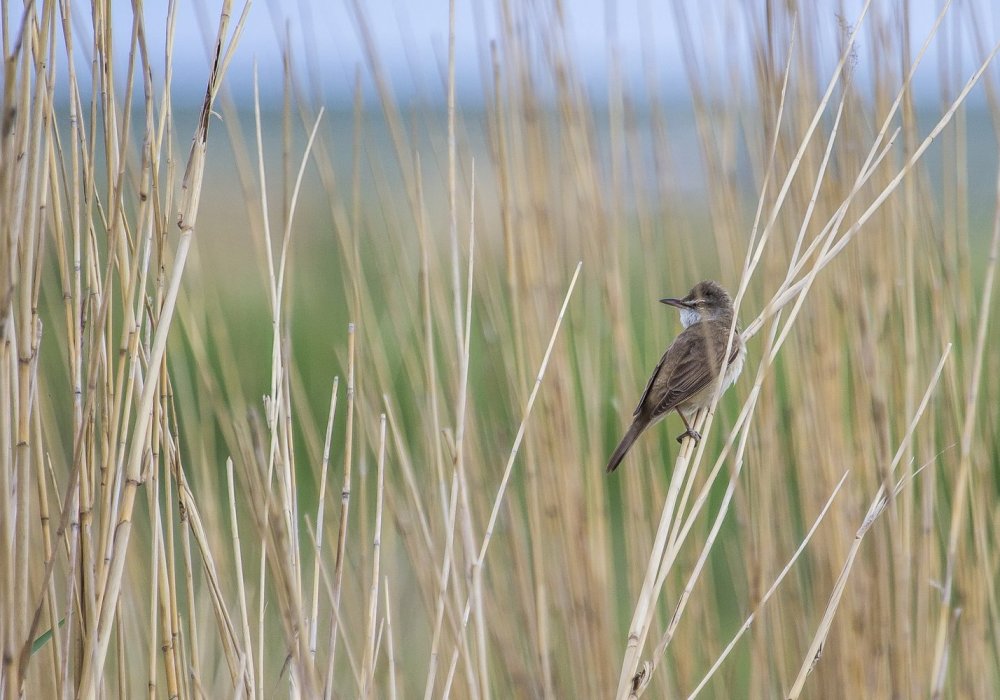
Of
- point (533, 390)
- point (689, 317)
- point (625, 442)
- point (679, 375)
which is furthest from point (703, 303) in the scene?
point (533, 390)

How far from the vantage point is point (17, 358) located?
1.15 meters

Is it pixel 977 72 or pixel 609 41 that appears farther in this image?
pixel 609 41

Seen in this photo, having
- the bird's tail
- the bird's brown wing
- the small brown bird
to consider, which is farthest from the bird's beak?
the bird's tail

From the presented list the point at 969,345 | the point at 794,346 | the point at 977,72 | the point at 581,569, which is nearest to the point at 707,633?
the point at 581,569

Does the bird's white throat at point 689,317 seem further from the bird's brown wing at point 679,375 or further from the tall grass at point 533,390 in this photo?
the tall grass at point 533,390

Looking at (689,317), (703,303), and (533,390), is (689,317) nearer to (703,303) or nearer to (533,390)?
(703,303)

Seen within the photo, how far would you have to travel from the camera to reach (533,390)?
1.50m

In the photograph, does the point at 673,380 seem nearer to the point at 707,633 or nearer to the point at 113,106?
the point at 707,633

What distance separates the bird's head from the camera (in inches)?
91.0

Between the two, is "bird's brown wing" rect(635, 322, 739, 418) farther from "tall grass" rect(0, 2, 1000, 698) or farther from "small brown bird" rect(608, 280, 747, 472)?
"tall grass" rect(0, 2, 1000, 698)

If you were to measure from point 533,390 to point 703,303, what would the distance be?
1123 mm

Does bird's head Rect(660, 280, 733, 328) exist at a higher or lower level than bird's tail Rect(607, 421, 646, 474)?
higher

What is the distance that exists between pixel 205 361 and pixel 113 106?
62 centimetres

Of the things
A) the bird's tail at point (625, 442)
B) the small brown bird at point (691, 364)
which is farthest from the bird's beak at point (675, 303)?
the bird's tail at point (625, 442)
